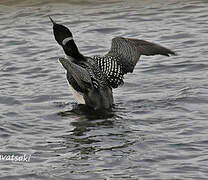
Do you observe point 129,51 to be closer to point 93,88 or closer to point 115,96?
point 115,96

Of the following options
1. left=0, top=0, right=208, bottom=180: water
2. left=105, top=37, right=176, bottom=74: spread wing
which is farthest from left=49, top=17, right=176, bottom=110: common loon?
left=0, top=0, right=208, bottom=180: water

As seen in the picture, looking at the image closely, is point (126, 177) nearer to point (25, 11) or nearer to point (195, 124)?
point (195, 124)

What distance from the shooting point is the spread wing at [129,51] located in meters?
11.4

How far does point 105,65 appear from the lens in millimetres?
11258

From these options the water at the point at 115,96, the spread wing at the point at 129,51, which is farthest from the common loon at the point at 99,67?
the water at the point at 115,96

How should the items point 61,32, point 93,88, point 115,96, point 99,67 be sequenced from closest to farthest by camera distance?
point 93,88, point 99,67, point 61,32, point 115,96

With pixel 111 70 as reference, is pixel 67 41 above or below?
above

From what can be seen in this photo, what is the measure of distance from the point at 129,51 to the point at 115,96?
0.65m

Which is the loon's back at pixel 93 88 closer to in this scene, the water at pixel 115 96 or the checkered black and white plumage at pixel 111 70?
the checkered black and white plumage at pixel 111 70

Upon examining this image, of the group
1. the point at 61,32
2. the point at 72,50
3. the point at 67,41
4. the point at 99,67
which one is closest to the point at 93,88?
the point at 99,67

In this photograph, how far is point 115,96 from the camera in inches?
456

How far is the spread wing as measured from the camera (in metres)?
11.4

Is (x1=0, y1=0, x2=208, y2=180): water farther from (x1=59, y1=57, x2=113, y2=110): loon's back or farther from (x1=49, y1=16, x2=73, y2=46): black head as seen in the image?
(x1=49, y1=16, x2=73, y2=46): black head

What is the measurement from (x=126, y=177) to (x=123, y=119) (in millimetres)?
2287
